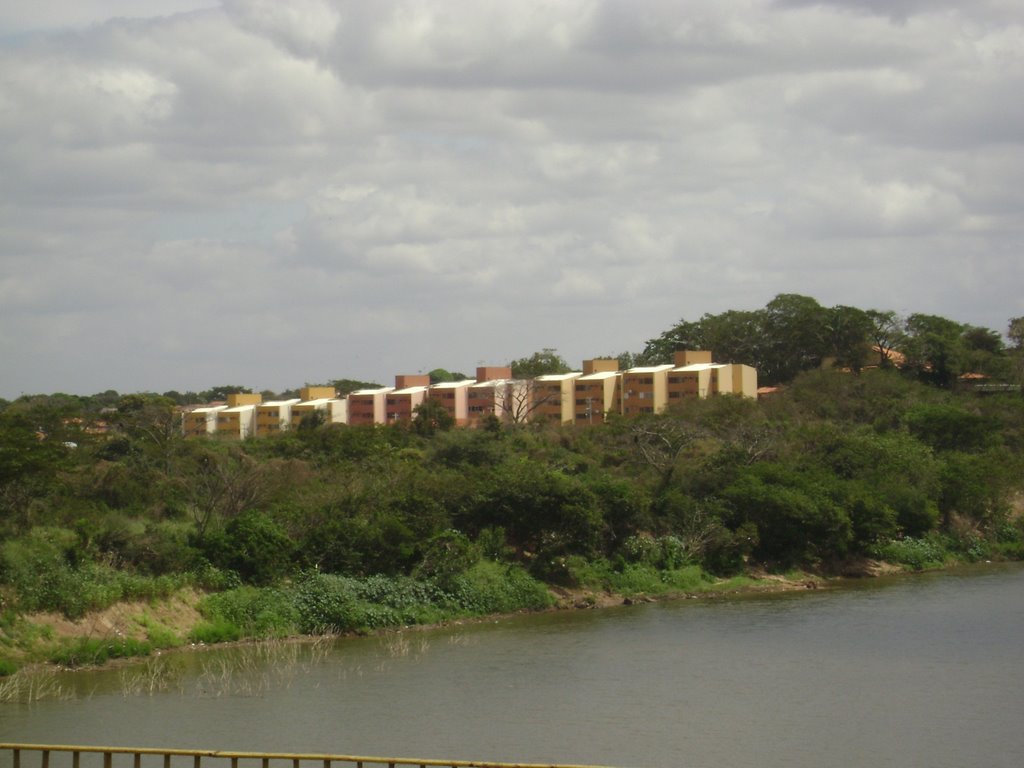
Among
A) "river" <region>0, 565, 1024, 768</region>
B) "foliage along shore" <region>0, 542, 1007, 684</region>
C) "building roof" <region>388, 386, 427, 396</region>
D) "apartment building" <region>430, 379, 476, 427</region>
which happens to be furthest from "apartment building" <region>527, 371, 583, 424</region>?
"river" <region>0, 565, 1024, 768</region>

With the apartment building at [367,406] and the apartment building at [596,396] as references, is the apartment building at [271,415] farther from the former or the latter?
the apartment building at [596,396]

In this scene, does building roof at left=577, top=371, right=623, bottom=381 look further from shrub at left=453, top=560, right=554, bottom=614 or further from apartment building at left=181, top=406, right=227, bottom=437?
shrub at left=453, top=560, right=554, bottom=614

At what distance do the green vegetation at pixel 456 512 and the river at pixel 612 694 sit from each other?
2.28m

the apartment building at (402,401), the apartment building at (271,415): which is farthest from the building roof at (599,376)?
the apartment building at (271,415)

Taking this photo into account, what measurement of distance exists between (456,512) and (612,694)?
48.4ft

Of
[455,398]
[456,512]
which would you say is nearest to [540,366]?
[455,398]

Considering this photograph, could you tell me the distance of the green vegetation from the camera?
34.0m

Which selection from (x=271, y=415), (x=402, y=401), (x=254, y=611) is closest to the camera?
(x=254, y=611)

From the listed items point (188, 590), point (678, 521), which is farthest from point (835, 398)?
point (188, 590)

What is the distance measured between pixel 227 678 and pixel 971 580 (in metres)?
26.8

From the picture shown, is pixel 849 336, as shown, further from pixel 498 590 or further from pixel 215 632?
pixel 215 632

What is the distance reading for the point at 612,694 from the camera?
26.5 metres

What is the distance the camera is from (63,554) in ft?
108

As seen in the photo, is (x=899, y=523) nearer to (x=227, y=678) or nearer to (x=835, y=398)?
(x=835, y=398)
